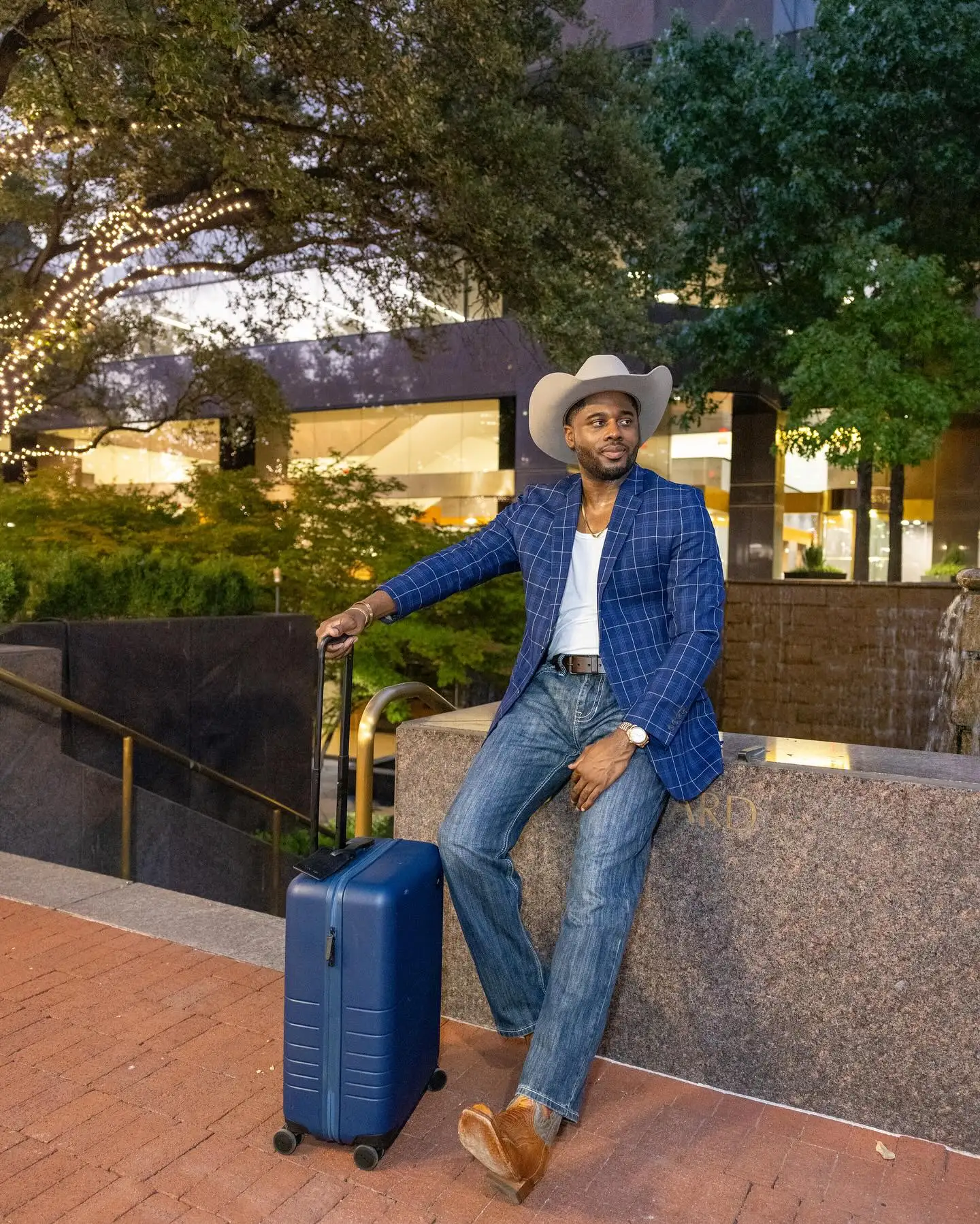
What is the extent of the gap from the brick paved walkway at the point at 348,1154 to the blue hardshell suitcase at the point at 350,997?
0.14 metres

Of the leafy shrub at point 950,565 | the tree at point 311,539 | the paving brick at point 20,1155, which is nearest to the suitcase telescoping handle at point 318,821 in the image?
the paving brick at point 20,1155

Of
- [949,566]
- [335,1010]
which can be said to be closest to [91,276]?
[335,1010]

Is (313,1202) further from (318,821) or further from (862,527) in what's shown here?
(862,527)

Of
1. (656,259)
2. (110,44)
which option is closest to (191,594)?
(110,44)

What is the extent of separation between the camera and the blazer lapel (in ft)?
10.8

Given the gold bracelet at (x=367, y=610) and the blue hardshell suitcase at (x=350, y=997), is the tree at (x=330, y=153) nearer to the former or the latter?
the gold bracelet at (x=367, y=610)

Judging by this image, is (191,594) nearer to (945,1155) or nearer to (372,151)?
(372,151)

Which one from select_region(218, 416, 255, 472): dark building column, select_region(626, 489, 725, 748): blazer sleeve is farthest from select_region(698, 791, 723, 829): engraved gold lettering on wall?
select_region(218, 416, 255, 472): dark building column

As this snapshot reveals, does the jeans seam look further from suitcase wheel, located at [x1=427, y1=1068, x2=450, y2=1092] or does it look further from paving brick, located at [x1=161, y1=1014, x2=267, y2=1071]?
paving brick, located at [x1=161, y1=1014, x2=267, y2=1071]

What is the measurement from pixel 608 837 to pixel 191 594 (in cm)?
806

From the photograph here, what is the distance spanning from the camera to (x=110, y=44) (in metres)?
9.33

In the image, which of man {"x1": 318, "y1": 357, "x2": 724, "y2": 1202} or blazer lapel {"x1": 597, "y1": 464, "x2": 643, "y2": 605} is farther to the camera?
blazer lapel {"x1": 597, "y1": 464, "x2": 643, "y2": 605}

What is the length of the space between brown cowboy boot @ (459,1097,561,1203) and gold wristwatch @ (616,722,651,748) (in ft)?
3.27

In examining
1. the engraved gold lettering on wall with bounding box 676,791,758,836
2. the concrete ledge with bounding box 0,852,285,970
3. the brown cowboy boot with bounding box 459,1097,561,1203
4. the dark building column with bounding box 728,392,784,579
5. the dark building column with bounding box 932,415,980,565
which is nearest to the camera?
the brown cowboy boot with bounding box 459,1097,561,1203
